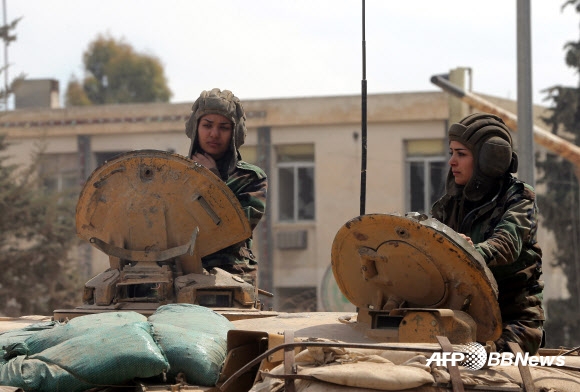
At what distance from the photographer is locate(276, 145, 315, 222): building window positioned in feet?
101

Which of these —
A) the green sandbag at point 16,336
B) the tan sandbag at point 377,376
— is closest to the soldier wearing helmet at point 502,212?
the tan sandbag at point 377,376

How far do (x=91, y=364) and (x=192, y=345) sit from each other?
563 millimetres

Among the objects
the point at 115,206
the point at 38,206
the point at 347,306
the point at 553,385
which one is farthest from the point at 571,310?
the point at 553,385

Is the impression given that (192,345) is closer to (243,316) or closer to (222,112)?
(243,316)

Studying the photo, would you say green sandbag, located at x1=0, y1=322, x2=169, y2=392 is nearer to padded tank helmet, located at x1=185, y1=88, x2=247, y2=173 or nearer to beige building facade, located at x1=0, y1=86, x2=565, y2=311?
padded tank helmet, located at x1=185, y1=88, x2=247, y2=173

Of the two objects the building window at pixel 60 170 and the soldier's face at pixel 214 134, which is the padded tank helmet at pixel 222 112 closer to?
the soldier's face at pixel 214 134

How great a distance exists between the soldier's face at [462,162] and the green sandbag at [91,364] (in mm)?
2206

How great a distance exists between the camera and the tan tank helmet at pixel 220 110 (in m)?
9.95

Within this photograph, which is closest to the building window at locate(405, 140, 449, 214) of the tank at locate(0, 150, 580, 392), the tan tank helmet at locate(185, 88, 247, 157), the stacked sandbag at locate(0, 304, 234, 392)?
the tan tank helmet at locate(185, 88, 247, 157)

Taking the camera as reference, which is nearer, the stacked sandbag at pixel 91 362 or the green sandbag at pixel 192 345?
the stacked sandbag at pixel 91 362

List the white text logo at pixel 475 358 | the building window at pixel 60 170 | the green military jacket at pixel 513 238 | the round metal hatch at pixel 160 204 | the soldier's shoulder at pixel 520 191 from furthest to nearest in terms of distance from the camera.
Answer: the building window at pixel 60 170 < the round metal hatch at pixel 160 204 < the soldier's shoulder at pixel 520 191 < the green military jacket at pixel 513 238 < the white text logo at pixel 475 358

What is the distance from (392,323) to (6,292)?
22637 millimetres

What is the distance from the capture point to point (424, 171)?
30.3m

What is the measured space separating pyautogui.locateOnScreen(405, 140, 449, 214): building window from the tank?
2120 centimetres
